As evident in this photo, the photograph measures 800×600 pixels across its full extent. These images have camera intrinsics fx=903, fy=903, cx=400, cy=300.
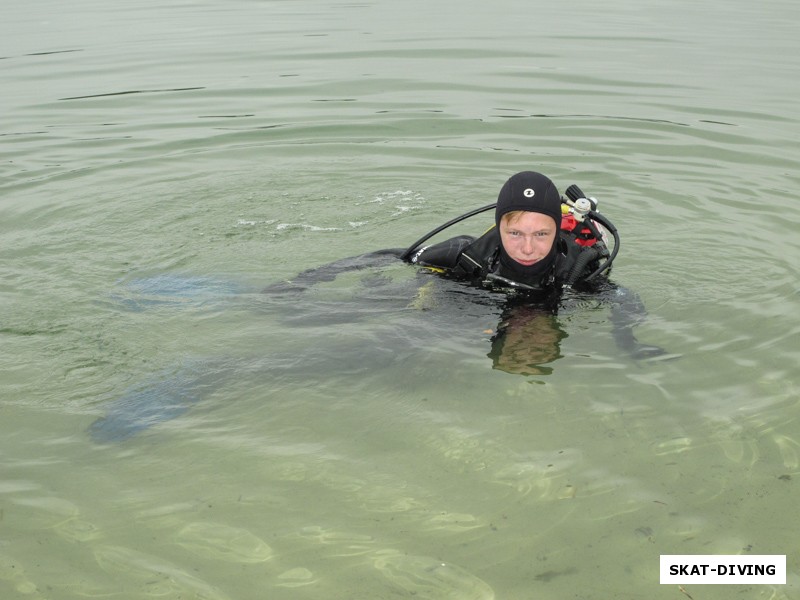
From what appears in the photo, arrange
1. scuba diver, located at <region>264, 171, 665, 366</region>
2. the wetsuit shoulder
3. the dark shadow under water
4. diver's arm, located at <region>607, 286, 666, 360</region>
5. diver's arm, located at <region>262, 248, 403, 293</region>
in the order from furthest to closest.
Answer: diver's arm, located at <region>262, 248, 403, 293</region>, the wetsuit shoulder, scuba diver, located at <region>264, 171, 665, 366</region>, diver's arm, located at <region>607, 286, 666, 360</region>, the dark shadow under water

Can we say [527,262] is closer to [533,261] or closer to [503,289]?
[533,261]

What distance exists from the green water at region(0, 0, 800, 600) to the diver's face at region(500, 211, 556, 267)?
0.37 m

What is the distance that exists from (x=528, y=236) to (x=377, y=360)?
1223 mm

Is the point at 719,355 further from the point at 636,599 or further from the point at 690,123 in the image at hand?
the point at 690,123

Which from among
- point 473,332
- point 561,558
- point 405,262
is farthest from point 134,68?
point 561,558

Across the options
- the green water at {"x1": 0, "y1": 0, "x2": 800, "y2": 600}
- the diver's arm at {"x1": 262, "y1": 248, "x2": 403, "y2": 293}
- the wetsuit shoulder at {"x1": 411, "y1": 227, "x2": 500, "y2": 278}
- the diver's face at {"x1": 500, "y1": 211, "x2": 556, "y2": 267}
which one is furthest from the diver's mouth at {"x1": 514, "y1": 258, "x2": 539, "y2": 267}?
the diver's arm at {"x1": 262, "y1": 248, "x2": 403, "y2": 293}

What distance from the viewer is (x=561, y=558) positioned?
3.38 meters

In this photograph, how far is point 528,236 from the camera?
543 centimetres

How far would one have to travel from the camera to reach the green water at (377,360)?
3453 mm

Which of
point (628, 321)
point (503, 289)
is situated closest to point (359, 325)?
point (503, 289)

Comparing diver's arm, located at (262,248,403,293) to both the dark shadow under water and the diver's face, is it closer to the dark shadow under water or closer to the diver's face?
the dark shadow under water

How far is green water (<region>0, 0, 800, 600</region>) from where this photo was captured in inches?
136

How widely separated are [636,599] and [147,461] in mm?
2171

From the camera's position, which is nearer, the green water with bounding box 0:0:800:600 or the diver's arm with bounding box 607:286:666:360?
the green water with bounding box 0:0:800:600
